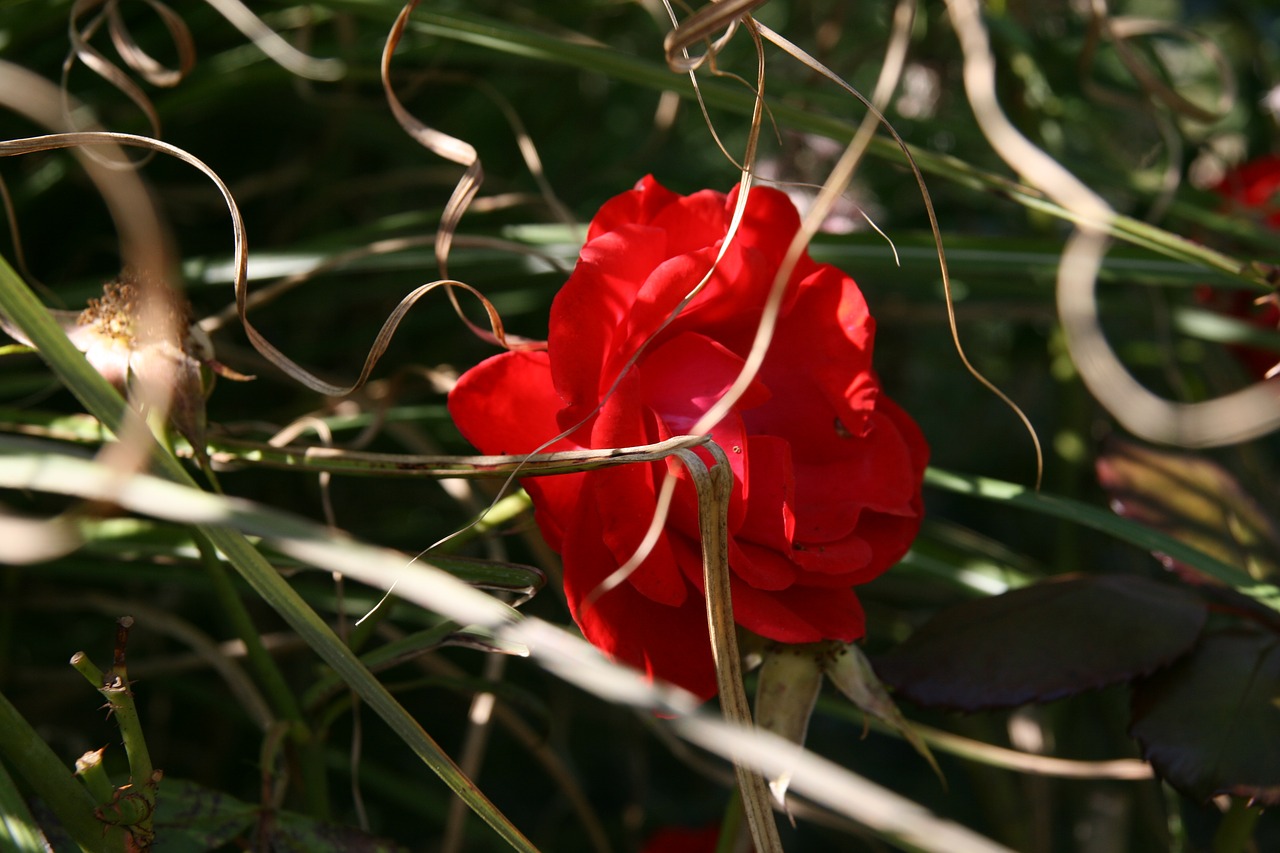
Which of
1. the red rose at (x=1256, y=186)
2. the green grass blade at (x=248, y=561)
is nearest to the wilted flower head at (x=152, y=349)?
the green grass blade at (x=248, y=561)


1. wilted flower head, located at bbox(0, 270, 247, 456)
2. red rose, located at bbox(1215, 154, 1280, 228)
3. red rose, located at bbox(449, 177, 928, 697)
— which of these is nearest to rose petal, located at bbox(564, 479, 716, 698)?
red rose, located at bbox(449, 177, 928, 697)

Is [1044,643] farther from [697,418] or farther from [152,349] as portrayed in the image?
[152,349]

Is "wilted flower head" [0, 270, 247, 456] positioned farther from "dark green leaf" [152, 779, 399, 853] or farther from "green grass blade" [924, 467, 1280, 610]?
"green grass blade" [924, 467, 1280, 610]

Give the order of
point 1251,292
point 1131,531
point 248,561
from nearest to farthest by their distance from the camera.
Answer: point 248,561
point 1131,531
point 1251,292

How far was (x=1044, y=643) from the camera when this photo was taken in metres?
0.31

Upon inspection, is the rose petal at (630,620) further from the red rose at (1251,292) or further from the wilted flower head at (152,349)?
the red rose at (1251,292)

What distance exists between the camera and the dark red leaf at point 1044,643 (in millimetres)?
301

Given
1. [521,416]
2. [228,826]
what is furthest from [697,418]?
[228,826]

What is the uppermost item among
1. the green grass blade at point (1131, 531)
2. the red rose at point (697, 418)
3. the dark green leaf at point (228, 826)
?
the red rose at point (697, 418)

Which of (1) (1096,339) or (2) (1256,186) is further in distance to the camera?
(2) (1256,186)

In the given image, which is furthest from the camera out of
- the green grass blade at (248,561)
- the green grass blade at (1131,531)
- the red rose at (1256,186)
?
the red rose at (1256,186)

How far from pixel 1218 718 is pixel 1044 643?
0.16 ft

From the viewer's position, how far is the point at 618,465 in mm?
236

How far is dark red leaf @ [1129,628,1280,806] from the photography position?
0.92 feet
